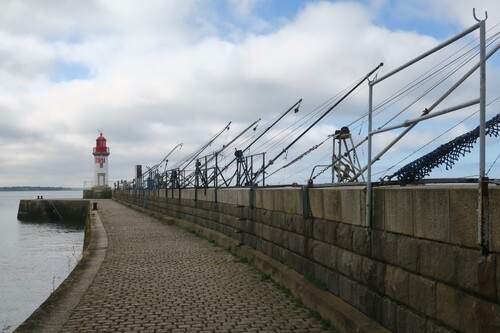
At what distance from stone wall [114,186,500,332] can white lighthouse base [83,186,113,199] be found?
58759 mm

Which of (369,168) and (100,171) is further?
(100,171)

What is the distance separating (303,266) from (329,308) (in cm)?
179

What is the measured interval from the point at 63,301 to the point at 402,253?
4931 mm

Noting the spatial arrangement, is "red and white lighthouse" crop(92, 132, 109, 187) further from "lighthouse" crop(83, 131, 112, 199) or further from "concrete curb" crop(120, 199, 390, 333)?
"concrete curb" crop(120, 199, 390, 333)

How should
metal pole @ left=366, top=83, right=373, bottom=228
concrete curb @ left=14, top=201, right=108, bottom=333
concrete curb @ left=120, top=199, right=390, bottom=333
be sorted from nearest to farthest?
concrete curb @ left=120, top=199, right=390, bottom=333, metal pole @ left=366, top=83, right=373, bottom=228, concrete curb @ left=14, top=201, right=108, bottom=333

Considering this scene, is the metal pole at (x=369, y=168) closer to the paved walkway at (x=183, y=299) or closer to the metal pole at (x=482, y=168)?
the paved walkway at (x=183, y=299)

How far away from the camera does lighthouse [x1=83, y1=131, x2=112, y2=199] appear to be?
65250 mm

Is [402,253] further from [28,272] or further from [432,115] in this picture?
[28,272]

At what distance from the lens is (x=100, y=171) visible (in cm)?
6669

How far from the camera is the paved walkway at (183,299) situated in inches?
250

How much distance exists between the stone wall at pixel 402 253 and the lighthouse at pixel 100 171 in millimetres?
58929

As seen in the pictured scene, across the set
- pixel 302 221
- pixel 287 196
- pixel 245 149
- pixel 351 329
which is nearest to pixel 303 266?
pixel 302 221

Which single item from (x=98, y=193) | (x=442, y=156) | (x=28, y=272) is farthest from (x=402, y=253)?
(x=98, y=193)

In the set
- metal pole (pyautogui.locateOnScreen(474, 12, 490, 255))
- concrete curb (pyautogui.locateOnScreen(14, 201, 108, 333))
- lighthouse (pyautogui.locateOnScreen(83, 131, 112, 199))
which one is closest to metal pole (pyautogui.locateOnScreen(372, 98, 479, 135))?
metal pole (pyautogui.locateOnScreen(474, 12, 490, 255))
